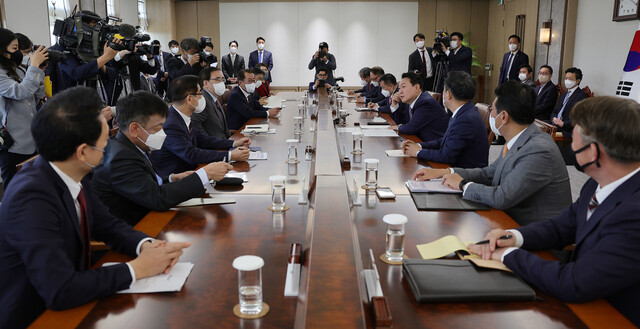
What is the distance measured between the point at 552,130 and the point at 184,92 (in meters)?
4.37

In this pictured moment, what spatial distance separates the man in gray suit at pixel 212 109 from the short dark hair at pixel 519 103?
8.39ft

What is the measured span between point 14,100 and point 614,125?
3.86 meters

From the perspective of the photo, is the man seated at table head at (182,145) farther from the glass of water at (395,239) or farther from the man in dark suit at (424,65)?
the man in dark suit at (424,65)

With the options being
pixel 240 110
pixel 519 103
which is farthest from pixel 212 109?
pixel 519 103

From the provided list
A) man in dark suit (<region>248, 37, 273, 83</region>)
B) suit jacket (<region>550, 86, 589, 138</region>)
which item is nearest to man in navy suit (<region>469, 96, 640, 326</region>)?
suit jacket (<region>550, 86, 589, 138</region>)

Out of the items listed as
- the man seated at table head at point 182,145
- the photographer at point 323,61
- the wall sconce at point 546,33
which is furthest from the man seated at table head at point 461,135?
the wall sconce at point 546,33

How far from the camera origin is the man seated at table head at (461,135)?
323 centimetres

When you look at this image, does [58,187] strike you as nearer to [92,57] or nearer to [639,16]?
[92,57]

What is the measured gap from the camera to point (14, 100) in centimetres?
376

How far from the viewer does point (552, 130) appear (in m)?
5.91

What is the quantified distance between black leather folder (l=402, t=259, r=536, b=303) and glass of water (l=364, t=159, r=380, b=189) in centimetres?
90

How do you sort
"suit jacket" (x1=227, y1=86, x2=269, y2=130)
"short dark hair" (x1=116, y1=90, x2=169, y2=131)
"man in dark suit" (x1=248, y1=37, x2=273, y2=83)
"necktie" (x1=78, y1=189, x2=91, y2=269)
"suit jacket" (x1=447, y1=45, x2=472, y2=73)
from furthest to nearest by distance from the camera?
"man in dark suit" (x1=248, y1=37, x2=273, y2=83) < "suit jacket" (x1=447, y1=45, x2=472, y2=73) < "suit jacket" (x1=227, y1=86, x2=269, y2=130) < "short dark hair" (x1=116, y1=90, x2=169, y2=131) < "necktie" (x1=78, y1=189, x2=91, y2=269)

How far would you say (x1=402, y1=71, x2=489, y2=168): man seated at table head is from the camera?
3.23 m

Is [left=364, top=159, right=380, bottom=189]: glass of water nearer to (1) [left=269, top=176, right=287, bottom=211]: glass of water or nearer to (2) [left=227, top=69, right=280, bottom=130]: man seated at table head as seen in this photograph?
(1) [left=269, top=176, right=287, bottom=211]: glass of water
